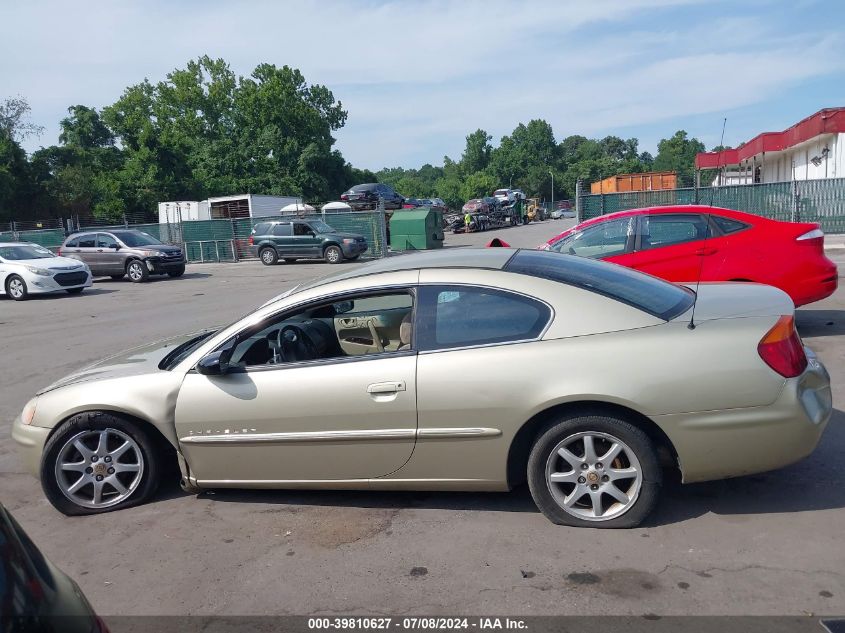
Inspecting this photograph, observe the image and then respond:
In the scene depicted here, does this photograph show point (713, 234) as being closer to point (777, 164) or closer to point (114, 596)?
point (114, 596)

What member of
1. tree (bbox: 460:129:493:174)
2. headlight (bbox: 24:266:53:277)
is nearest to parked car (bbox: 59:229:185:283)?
headlight (bbox: 24:266:53:277)

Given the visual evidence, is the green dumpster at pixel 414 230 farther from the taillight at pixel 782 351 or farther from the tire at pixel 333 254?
the taillight at pixel 782 351

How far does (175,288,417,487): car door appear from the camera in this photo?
4.01 meters

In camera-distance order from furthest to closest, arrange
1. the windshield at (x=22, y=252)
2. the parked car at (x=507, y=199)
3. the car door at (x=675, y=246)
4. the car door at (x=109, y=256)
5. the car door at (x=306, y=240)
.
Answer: the parked car at (x=507, y=199) < the car door at (x=306, y=240) < the car door at (x=109, y=256) < the windshield at (x=22, y=252) < the car door at (x=675, y=246)

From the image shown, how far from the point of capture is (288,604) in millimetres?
3357

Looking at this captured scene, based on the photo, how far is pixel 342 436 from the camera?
406 centimetres

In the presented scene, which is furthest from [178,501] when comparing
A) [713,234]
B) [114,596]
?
[713,234]

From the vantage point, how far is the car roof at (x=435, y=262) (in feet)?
14.3

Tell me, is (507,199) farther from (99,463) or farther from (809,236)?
(99,463)

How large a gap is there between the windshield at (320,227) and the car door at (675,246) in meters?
18.8

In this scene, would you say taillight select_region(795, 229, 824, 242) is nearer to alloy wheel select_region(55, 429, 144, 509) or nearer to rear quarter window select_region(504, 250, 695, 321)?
rear quarter window select_region(504, 250, 695, 321)

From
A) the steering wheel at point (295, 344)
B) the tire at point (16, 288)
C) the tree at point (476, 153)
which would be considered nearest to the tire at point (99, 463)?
the steering wheel at point (295, 344)

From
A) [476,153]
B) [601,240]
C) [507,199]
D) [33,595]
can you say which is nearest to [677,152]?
[476,153]

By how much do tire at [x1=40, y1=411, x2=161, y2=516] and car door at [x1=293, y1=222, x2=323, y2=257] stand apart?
21499mm
